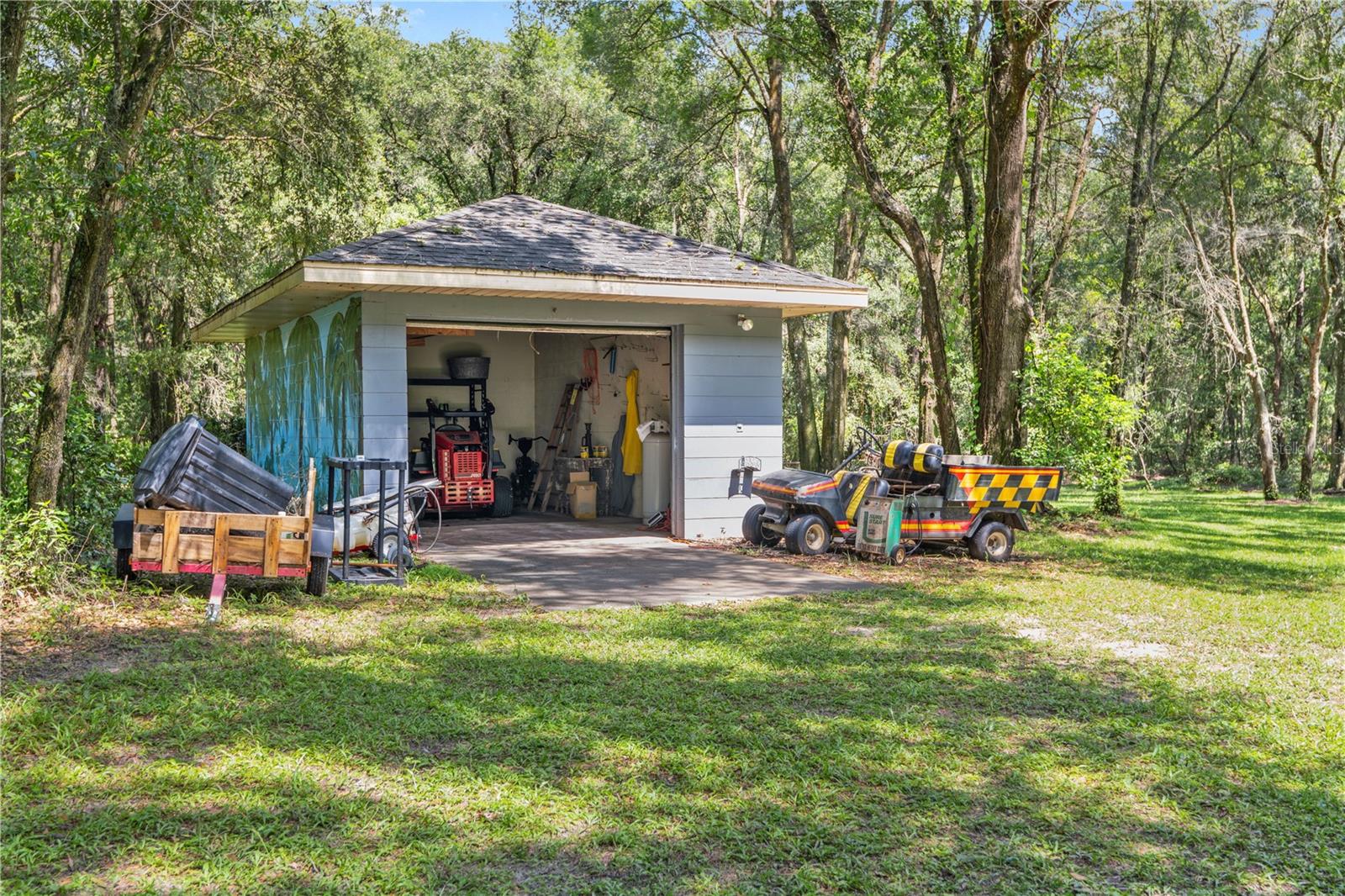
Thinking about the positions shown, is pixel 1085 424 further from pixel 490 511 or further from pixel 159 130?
pixel 159 130

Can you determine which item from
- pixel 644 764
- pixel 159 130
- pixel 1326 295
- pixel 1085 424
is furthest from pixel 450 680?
pixel 1326 295

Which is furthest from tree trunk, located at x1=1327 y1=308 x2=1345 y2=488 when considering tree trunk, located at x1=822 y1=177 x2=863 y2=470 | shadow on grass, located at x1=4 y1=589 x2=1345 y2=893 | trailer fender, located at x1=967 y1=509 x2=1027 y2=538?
shadow on grass, located at x1=4 y1=589 x2=1345 y2=893

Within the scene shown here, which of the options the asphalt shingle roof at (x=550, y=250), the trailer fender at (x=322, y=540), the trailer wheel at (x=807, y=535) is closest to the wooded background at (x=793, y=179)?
the asphalt shingle roof at (x=550, y=250)

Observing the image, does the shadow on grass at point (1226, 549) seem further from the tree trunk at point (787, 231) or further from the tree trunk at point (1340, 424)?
the tree trunk at point (1340, 424)

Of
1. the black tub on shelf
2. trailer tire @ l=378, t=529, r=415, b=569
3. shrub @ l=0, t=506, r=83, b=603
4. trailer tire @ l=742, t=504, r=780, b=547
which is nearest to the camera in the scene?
shrub @ l=0, t=506, r=83, b=603

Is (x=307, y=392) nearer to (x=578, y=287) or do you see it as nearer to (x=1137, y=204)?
(x=578, y=287)

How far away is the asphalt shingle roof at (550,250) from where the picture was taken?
956cm

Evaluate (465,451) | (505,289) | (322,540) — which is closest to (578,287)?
(505,289)

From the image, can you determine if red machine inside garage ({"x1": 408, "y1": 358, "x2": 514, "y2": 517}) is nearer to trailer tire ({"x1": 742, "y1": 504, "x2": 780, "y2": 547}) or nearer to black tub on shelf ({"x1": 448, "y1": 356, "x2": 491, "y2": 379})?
black tub on shelf ({"x1": 448, "y1": 356, "x2": 491, "y2": 379})

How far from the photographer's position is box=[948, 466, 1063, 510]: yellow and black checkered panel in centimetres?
988

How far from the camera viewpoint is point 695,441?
1148 centimetres

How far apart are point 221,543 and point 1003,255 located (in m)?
8.74

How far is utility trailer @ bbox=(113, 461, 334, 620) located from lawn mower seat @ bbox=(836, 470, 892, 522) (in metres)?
5.06

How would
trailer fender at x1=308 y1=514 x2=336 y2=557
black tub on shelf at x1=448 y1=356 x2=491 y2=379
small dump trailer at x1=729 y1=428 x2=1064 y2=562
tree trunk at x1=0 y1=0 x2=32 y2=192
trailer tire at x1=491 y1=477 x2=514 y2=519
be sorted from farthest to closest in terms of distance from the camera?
black tub on shelf at x1=448 y1=356 x2=491 y2=379
trailer tire at x1=491 y1=477 x2=514 y2=519
small dump trailer at x1=729 y1=428 x2=1064 y2=562
trailer fender at x1=308 y1=514 x2=336 y2=557
tree trunk at x1=0 y1=0 x2=32 y2=192
